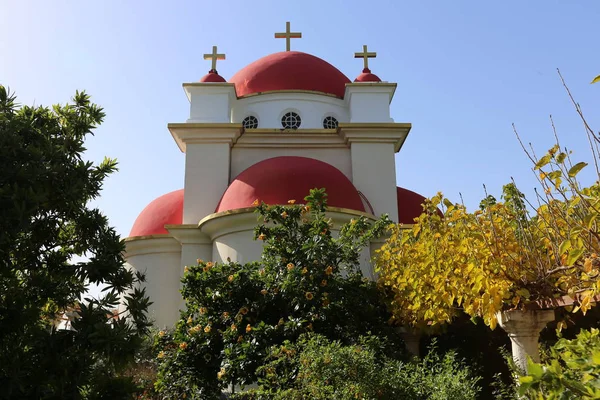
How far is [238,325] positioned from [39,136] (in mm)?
3082

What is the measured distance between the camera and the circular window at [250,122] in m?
13.7

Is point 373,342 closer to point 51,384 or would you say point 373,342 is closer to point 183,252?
point 51,384

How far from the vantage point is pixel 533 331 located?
4.56 m

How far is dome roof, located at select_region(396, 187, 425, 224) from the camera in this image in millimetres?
12773

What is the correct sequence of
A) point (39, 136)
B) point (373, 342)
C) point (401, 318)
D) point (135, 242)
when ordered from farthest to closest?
1. point (135, 242)
2. point (401, 318)
3. point (373, 342)
4. point (39, 136)

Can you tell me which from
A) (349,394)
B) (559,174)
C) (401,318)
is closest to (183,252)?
(401,318)

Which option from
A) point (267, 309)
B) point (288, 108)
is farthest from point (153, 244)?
point (267, 309)

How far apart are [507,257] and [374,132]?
28.8 feet

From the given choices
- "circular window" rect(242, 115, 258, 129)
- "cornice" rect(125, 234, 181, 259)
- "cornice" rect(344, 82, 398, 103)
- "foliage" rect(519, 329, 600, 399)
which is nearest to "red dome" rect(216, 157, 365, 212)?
"cornice" rect(125, 234, 181, 259)

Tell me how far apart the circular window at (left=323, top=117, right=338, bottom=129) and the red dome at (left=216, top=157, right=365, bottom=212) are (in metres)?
2.95

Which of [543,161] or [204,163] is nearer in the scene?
[543,161]

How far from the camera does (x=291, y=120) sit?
13516mm

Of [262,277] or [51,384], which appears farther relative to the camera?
[262,277]

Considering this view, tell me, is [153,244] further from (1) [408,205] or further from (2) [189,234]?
(1) [408,205]
